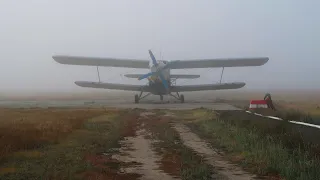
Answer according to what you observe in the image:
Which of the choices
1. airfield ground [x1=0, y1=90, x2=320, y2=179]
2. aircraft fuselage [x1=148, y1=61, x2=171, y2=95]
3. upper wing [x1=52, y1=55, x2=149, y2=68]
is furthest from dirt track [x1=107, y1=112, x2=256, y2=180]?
upper wing [x1=52, y1=55, x2=149, y2=68]

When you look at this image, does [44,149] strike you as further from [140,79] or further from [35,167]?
[140,79]

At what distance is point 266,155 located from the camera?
32.7 feet

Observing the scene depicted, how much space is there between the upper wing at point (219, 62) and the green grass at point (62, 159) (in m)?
28.3

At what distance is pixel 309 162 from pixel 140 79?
115 ft

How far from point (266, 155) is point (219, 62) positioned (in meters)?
33.4

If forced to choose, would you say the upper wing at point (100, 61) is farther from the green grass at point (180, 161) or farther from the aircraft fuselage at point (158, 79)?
the green grass at point (180, 161)

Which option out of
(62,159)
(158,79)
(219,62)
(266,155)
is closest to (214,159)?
(266,155)

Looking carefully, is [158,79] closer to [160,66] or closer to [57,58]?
[160,66]

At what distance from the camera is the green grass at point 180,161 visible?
8.21m

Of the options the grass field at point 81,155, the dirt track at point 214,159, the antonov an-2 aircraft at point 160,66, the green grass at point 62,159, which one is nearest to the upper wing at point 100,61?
the antonov an-2 aircraft at point 160,66

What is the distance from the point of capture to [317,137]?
12.1 meters

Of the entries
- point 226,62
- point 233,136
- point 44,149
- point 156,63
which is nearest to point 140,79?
point 156,63

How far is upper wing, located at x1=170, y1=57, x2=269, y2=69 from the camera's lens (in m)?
42.0

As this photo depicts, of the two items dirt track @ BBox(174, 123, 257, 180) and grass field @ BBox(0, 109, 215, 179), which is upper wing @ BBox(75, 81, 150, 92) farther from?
dirt track @ BBox(174, 123, 257, 180)
